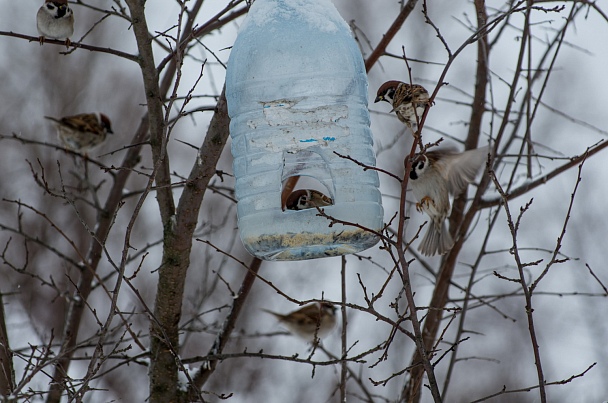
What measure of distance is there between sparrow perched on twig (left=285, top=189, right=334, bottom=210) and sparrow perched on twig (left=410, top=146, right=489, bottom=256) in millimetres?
1319

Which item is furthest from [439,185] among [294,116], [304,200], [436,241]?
[294,116]

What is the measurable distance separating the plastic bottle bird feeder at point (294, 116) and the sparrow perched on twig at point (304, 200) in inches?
4.3

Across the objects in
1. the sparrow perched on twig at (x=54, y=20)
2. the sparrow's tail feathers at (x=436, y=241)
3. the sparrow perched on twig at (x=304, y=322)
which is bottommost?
the sparrow's tail feathers at (x=436, y=241)

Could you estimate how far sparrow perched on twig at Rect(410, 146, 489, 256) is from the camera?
4.87 metres

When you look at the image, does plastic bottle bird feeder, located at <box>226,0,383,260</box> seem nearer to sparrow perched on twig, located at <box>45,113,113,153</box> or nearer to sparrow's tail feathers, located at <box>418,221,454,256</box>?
sparrow's tail feathers, located at <box>418,221,454,256</box>

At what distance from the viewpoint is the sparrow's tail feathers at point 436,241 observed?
16.3ft

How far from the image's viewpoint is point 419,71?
47.3 ft

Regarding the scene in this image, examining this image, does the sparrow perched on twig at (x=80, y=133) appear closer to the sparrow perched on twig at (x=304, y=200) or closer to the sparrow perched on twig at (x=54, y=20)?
the sparrow perched on twig at (x=54, y=20)

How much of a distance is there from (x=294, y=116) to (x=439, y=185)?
Result: 6.59 feet

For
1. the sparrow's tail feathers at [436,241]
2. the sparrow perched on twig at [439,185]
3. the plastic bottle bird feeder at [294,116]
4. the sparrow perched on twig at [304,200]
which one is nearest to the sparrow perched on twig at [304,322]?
the sparrow's tail feathers at [436,241]

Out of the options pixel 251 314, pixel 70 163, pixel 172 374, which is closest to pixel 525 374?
pixel 251 314

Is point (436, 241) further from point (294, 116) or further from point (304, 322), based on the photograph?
point (304, 322)

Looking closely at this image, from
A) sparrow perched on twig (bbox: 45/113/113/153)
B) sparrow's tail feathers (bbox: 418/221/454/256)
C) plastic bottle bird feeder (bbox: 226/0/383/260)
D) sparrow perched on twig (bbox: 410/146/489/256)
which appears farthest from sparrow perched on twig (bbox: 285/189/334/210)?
sparrow perched on twig (bbox: 45/113/113/153)

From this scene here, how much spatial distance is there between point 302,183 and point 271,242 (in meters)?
1.74
